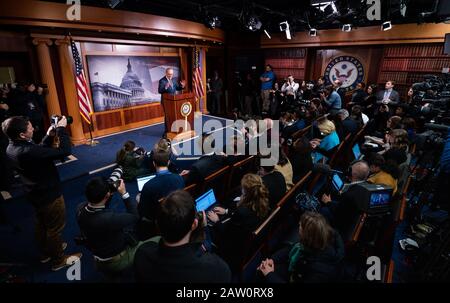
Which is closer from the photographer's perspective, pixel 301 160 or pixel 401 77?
pixel 301 160

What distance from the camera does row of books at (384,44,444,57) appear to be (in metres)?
6.97

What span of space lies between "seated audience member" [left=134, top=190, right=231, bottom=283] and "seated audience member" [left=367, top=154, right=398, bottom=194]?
1.98 m

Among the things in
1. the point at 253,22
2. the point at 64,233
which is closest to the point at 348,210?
the point at 64,233

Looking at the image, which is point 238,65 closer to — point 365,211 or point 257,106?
point 257,106

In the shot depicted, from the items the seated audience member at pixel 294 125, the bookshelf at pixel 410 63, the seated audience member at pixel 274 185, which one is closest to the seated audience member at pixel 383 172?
the seated audience member at pixel 274 185

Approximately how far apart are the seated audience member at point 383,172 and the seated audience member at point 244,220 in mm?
1230

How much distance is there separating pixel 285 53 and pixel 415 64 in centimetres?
422

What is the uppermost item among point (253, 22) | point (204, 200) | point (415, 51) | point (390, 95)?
point (253, 22)

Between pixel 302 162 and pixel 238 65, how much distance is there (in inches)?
290

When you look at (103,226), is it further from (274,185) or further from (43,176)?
(274,185)

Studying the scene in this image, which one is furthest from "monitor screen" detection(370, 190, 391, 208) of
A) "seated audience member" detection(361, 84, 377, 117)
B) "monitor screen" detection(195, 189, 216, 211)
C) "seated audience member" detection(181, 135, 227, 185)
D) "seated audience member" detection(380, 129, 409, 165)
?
"seated audience member" detection(361, 84, 377, 117)

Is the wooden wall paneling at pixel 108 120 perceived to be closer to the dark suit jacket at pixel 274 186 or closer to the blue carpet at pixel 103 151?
the blue carpet at pixel 103 151

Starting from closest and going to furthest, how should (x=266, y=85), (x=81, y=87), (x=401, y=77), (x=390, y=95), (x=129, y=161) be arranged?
(x=129, y=161), (x=81, y=87), (x=390, y=95), (x=401, y=77), (x=266, y=85)

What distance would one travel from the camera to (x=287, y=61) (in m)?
9.69
